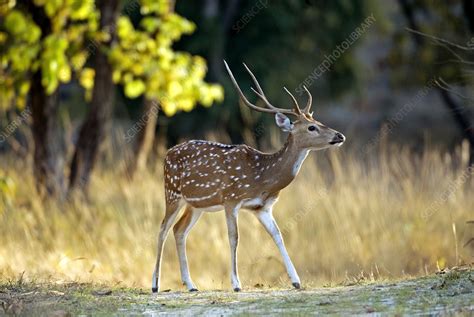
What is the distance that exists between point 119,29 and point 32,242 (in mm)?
3170

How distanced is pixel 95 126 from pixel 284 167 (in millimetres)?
5834

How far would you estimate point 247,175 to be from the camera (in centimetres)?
805

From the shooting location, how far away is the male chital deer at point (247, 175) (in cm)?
797

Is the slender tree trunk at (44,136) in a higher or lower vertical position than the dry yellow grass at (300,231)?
higher

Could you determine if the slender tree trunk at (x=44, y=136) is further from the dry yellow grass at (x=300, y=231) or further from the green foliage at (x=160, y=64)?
the green foliage at (x=160, y=64)

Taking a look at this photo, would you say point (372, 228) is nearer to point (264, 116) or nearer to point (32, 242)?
point (32, 242)

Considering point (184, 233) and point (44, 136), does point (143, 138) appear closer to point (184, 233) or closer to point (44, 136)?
point (44, 136)

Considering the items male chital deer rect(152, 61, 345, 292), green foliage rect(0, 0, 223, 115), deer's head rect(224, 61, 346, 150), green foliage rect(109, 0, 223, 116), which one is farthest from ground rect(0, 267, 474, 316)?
green foliage rect(109, 0, 223, 116)

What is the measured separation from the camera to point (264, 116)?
20375 mm

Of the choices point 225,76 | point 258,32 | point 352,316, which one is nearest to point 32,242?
point 352,316

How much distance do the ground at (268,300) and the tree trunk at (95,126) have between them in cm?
558

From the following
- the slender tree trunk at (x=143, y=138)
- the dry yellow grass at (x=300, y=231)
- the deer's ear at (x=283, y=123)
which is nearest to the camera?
the deer's ear at (x=283, y=123)

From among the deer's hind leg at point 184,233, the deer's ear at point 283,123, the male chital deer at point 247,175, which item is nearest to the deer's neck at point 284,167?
the male chital deer at point 247,175

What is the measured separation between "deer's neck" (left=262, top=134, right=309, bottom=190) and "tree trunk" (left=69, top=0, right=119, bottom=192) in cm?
565
